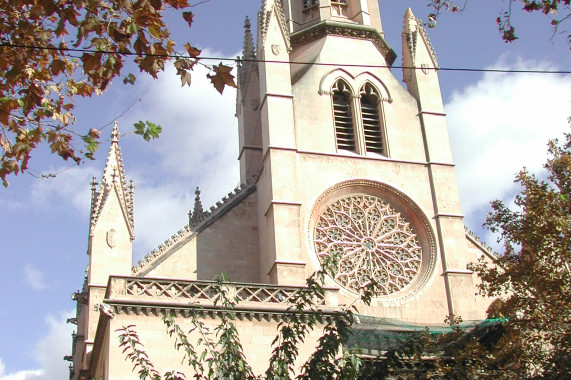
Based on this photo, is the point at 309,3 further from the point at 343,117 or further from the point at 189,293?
the point at 189,293

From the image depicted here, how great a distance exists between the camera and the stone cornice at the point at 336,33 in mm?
28172

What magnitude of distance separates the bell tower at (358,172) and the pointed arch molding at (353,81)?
0.12 feet

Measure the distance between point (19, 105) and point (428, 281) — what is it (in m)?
16.4

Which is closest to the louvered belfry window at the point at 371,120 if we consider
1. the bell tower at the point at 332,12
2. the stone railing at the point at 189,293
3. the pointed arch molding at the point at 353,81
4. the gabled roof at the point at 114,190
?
the pointed arch molding at the point at 353,81

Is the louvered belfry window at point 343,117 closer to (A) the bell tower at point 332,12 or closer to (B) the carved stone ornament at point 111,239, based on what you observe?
(A) the bell tower at point 332,12

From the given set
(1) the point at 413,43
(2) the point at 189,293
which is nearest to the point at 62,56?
(2) the point at 189,293

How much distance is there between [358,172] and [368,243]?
2.23 m

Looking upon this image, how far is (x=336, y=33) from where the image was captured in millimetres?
28234

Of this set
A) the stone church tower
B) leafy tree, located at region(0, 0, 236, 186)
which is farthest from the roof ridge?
leafy tree, located at region(0, 0, 236, 186)

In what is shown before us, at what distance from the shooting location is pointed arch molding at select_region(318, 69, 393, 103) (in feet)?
85.2

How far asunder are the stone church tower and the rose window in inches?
1.3

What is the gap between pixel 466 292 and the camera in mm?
23531

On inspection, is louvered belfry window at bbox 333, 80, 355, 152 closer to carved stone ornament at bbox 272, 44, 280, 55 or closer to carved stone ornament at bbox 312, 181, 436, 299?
carved stone ornament at bbox 312, 181, 436, 299

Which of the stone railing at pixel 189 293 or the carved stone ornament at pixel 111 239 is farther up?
the carved stone ornament at pixel 111 239
